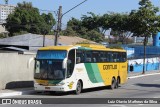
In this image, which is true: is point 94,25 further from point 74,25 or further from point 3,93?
point 3,93

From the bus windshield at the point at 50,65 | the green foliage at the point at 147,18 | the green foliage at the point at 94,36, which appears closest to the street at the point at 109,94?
the bus windshield at the point at 50,65

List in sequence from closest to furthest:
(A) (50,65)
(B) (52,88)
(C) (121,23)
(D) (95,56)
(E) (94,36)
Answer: (B) (52,88), (A) (50,65), (D) (95,56), (C) (121,23), (E) (94,36)

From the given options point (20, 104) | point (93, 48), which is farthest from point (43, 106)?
point (93, 48)

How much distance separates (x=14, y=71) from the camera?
26.4 m

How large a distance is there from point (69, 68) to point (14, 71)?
4.30 meters

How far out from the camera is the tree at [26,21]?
7981cm

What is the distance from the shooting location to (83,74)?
25.5 metres

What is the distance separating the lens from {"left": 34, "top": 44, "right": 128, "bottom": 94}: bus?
23.5 meters

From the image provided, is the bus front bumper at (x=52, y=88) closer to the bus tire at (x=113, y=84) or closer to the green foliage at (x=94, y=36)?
the bus tire at (x=113, y=84)

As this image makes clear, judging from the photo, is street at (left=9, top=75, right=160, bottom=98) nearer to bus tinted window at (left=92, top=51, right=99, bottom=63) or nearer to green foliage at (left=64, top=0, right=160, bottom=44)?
bus tinted window at (left=92, top=51, right=99, bottom=63)

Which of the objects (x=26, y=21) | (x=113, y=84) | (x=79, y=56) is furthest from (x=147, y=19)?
(x=26, y=21)

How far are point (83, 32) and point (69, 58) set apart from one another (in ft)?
224

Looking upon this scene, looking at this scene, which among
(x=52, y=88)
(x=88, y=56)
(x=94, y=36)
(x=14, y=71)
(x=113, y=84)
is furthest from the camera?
(x=94, y=36)

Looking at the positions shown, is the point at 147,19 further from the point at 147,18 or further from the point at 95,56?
the point at 95,56
